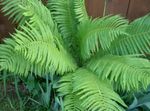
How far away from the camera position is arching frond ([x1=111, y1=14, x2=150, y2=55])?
10.9 ft

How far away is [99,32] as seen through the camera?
3053 millimetres

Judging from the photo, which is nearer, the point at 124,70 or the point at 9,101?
the point at 124,70

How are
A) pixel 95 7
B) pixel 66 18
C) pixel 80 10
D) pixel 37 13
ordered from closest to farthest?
pixel 37 13 < pixel 80 10 < pixel 66 18 < pixel 95 7

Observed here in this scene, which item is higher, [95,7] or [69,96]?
[95,7]

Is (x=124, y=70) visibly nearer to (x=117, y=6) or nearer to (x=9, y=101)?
(x=117, y=6)

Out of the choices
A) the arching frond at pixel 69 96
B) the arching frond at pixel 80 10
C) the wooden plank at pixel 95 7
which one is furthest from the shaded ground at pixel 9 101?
the wooden plank at pixel 95 7

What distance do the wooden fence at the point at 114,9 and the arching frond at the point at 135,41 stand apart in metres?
0.46

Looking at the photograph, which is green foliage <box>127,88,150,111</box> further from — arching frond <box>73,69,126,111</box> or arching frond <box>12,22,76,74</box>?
arching frond <box>12,22,76,74</box>

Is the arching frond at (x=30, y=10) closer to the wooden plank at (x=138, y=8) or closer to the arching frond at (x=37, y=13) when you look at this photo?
the arching frond at (x=37, y=13)

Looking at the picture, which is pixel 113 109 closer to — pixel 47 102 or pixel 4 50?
pixel 47 102

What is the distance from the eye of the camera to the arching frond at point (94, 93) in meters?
2.88

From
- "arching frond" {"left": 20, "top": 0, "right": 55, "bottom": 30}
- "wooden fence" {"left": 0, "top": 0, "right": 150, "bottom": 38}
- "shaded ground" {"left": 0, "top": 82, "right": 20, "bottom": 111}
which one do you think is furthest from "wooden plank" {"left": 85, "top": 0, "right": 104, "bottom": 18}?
"shaded ground" {"left": 0, "top": 82, "right": 20, "bottom": 111}

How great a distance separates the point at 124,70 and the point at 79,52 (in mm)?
534

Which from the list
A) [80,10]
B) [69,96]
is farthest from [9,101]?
[80,10]
